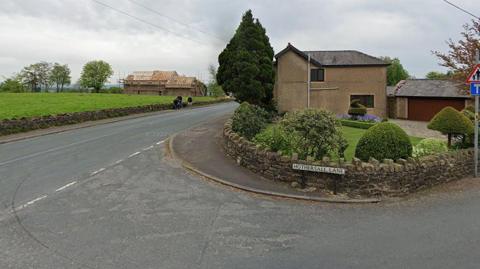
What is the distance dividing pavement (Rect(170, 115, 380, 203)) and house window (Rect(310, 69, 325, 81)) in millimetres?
15057

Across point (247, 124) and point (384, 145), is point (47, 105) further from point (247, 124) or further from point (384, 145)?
point (384, 145)

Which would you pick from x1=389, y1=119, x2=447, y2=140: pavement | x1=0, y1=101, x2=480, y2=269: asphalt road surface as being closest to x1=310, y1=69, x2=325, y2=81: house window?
x1=389, y1=119, x2=447, y2=140: pavement

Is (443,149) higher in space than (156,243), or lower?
higher

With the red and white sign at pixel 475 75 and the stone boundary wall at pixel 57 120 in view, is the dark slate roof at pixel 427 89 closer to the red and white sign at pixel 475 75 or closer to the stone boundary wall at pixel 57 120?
the red and white sign at pixel 475 75

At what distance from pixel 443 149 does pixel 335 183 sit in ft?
16.7

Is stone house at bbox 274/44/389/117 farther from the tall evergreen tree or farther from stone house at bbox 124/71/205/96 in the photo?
stone house at bbox 124/71/205/96

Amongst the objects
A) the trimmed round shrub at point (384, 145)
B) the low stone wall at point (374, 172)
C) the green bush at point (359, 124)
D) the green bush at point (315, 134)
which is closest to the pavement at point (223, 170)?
the low stone wall at point (374, 172)

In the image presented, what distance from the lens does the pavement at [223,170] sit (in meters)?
8.07

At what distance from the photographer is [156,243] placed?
5.51 metres

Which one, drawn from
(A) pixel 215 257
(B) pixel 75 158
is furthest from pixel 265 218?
(B) pixel 75 158

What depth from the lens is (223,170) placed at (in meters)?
10.3

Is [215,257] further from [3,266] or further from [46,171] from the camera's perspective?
[46,171]

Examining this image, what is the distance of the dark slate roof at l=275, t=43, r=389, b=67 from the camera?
27.5m

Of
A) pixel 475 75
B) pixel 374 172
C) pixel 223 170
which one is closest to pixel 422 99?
pixel 475 75
